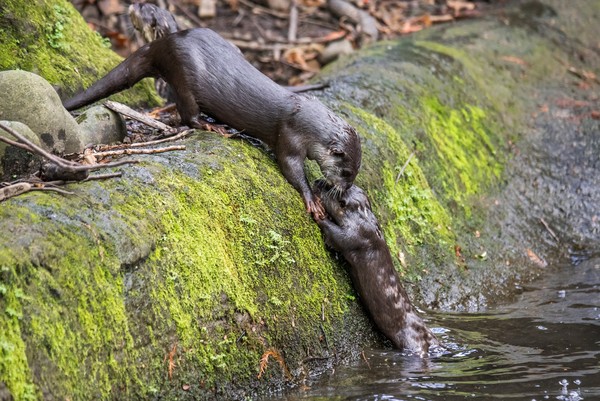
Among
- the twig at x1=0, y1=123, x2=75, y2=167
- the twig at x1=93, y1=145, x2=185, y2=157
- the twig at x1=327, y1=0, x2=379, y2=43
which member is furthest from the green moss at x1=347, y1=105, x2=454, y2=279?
the twig at x1=327, y1=0, x2=379, y2=43

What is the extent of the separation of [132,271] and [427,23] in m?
7.38

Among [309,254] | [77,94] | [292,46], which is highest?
[77,94]

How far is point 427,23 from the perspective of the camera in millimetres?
10172

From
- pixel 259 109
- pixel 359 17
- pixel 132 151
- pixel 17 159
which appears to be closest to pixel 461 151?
pixel 259 109

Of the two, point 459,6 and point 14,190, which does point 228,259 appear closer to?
point 14,190

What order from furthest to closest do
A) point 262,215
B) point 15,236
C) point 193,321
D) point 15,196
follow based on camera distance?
point 262,215 → point 193,321 → point 15,196 → point 15,236

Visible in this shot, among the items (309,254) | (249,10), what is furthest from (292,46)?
(309,254)

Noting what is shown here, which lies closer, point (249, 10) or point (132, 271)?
point (132, 271)

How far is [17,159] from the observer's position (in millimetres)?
3932

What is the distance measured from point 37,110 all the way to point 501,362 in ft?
8.98

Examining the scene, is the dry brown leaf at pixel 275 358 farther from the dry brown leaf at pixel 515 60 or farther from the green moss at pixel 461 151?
the dry brown leaf at pixel 515 60

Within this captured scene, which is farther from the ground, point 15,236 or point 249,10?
point 15,236

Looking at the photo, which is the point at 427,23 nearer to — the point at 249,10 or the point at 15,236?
the point at 249,10

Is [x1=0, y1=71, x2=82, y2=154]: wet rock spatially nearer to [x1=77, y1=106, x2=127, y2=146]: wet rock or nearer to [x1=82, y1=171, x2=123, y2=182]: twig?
[x1=77, y1=106, x2=127, y2=146]: wet rock
